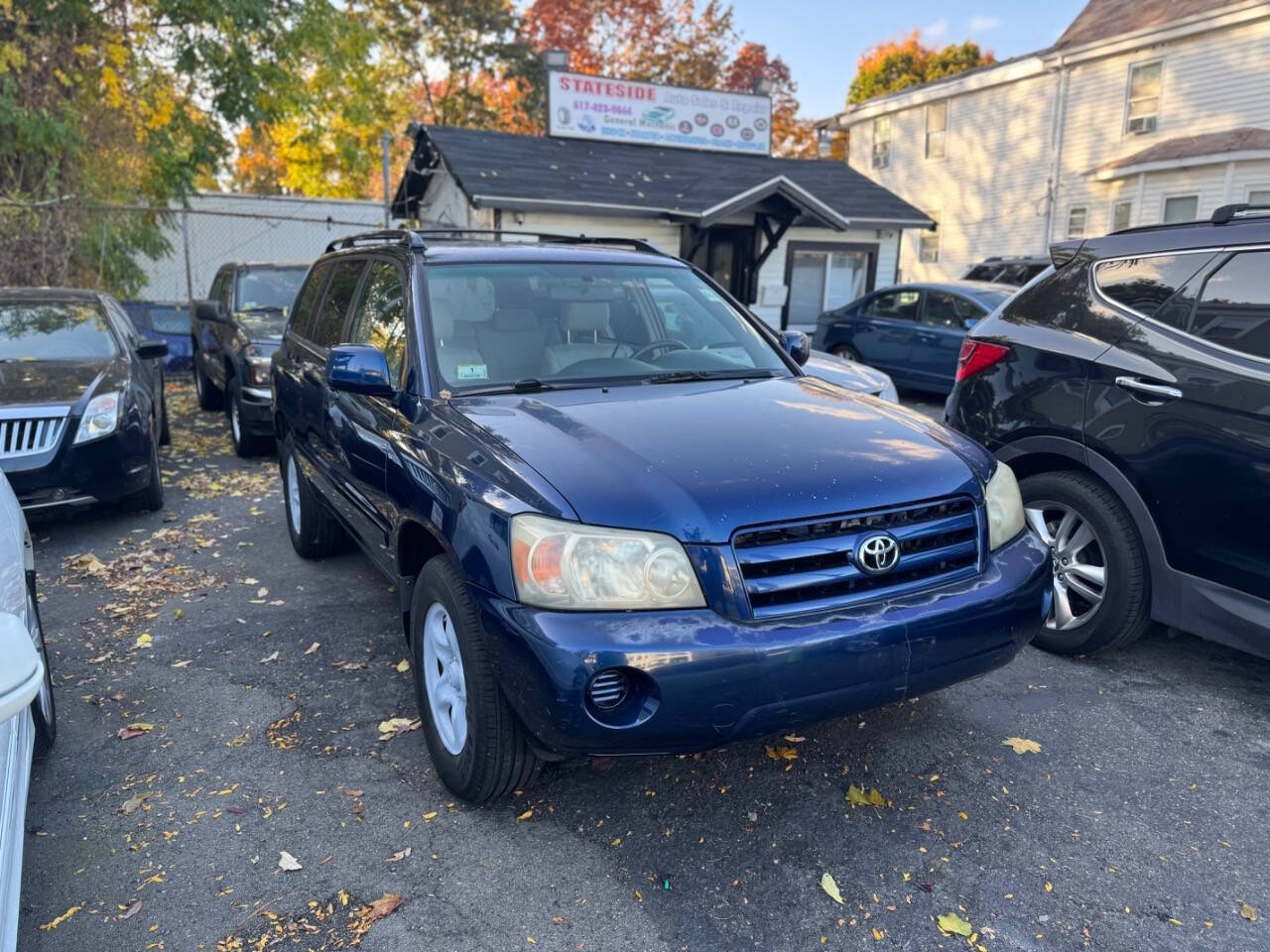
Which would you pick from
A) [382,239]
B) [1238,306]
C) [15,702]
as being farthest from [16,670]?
[1238,306]

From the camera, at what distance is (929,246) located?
79.3 feet

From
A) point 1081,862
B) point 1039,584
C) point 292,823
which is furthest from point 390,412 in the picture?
point 1081,862

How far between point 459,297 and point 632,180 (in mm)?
12400

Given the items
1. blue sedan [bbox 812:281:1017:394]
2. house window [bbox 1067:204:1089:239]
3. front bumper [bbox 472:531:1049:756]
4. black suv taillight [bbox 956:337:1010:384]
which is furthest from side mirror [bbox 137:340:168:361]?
house window [bbox 1067:204:1089:239]

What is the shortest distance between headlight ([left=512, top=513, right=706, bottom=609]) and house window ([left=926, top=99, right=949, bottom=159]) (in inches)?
935

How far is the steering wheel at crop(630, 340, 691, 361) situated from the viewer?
3.71 metres

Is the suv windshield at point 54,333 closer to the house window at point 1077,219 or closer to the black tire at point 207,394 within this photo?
the black tire at point 207,394

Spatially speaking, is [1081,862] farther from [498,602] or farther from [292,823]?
[292,823]

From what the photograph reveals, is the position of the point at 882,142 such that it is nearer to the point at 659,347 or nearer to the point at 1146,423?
the point at 1146,423

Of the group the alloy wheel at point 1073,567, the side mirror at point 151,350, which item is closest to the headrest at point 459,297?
the alloy wheel at point 1073,567

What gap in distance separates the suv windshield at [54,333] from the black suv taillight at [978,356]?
5.83m

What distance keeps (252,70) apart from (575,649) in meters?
13.3

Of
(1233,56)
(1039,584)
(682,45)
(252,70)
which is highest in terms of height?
(682,45)

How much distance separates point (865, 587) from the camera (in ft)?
8.42
